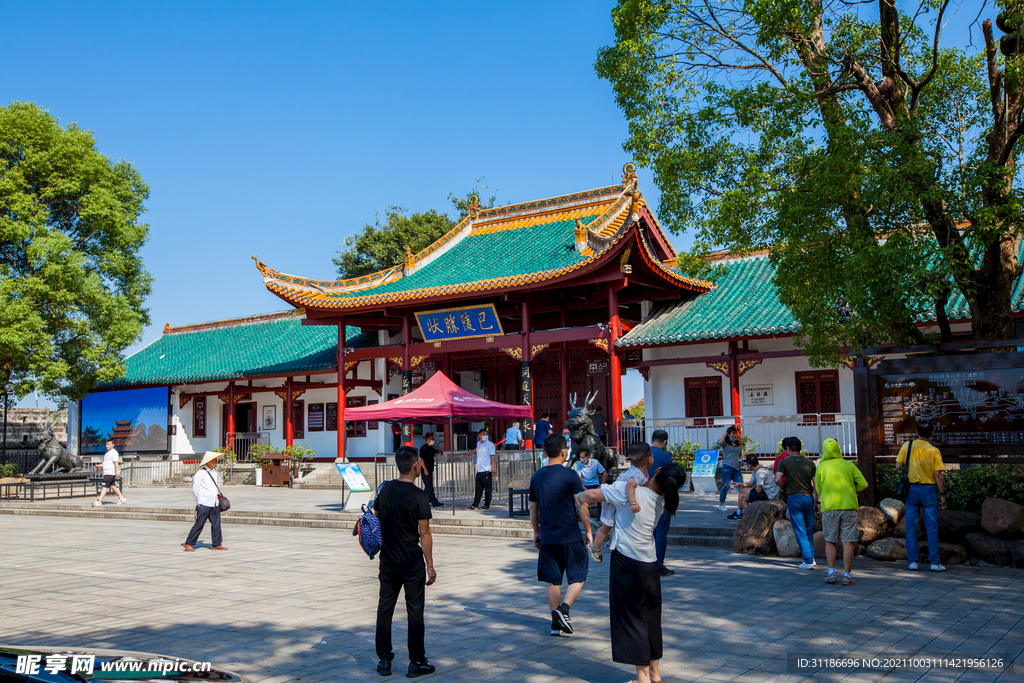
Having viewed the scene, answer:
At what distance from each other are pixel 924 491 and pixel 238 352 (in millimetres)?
24781

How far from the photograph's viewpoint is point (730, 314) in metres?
19.6

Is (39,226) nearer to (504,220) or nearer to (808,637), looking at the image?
(504,220)

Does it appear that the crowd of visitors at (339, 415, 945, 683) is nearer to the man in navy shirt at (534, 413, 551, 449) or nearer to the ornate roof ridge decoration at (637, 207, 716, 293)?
the man in navy shirt at (534, 413, 551, 449)

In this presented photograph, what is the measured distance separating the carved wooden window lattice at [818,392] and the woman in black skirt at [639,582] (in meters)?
15.2

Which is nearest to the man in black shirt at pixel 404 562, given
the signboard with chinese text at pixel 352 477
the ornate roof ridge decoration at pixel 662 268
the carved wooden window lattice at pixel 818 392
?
the signboard with chinese text at pixel 352 477

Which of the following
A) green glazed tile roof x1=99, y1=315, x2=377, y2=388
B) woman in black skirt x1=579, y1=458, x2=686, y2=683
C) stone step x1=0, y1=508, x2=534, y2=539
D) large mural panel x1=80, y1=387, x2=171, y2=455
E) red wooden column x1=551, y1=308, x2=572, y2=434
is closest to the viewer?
woman in black skirt x1=579, y1=458, x2=686, y2=683

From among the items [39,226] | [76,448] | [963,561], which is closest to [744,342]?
[963,561]

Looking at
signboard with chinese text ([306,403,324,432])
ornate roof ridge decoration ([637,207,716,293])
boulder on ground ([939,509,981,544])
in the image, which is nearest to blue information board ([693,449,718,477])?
ornate roof ridge decoration ([637,207,716,293])

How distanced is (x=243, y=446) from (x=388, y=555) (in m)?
23.8

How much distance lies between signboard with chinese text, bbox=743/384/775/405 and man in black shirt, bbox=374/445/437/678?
15850 mm

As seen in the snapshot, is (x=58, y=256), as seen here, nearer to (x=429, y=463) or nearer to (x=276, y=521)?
(x=276, y=521)

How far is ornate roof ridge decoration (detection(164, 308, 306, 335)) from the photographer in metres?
30.0

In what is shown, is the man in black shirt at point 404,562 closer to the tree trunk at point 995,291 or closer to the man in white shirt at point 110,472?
the tree trunk at point 995,291

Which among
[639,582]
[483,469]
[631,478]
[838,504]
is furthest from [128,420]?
[639,582]
